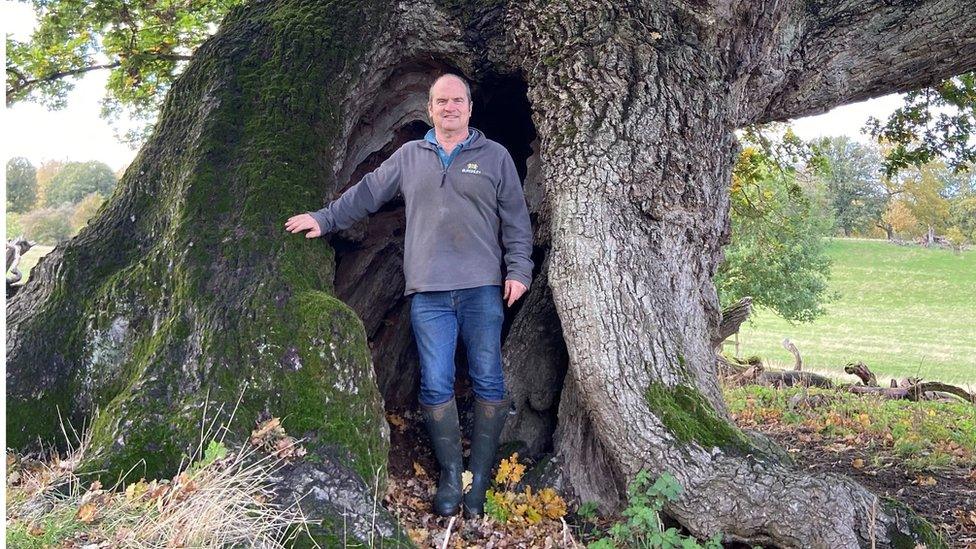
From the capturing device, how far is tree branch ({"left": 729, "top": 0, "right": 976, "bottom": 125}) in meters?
5.53

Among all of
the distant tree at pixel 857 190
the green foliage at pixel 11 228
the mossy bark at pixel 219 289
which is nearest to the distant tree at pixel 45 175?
the green foliage at pixel 11 228

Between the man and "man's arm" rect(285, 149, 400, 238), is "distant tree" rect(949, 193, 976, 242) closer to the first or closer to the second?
the man

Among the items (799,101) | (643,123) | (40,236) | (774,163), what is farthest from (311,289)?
(40,236)

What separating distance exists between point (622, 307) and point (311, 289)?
1803mm

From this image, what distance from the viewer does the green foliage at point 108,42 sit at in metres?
8.14

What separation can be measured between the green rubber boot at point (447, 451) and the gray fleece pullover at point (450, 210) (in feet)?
2.45

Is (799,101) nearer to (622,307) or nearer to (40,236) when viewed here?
(622,307)

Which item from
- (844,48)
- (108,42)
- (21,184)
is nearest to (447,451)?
(844,48)

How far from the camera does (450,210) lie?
4.41 m

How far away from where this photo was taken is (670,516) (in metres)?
4.20

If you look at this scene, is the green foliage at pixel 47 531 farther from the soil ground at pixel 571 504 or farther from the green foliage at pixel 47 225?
the green foliage at pixel 47 225

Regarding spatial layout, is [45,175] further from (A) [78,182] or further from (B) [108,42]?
(B) [108,42]

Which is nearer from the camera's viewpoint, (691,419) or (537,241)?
(691,419)

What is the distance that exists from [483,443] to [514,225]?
1353mm
